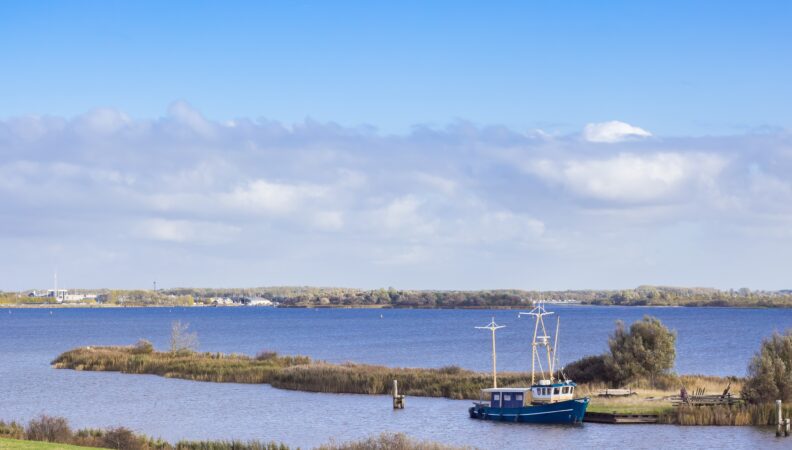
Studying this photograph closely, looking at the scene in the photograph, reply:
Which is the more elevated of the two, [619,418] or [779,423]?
[779,423]

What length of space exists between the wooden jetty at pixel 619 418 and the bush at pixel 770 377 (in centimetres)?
601

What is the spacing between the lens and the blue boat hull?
5656cm

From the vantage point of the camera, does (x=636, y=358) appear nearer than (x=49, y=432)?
No

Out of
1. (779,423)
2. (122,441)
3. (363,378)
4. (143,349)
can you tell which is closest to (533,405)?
(779,423)

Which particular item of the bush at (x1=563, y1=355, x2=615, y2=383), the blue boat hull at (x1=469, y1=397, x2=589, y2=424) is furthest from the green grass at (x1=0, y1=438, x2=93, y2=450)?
the bush at (x1=563, y1=355, x2=615, y2=383)

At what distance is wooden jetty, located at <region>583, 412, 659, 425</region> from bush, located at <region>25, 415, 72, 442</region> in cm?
2815

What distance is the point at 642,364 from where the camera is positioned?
6712 cm

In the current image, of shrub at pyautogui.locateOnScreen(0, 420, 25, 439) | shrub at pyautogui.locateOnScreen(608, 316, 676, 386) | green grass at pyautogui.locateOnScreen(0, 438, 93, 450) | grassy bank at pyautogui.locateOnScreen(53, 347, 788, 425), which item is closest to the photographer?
green grass at pyautogui.locateOnScreen(0, 438, 93, 450)

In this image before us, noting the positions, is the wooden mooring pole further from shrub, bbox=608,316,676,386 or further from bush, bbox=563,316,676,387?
shrub, bbox=608,316,676,386

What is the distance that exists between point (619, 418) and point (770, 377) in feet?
27.4

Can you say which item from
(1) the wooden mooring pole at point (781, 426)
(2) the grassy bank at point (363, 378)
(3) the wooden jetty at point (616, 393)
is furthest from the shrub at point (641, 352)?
(1) the wooden mooring pole at point (781, 426)

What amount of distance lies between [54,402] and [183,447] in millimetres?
29727

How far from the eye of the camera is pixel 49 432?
4284cm

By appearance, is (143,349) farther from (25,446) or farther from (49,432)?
(25,446)
